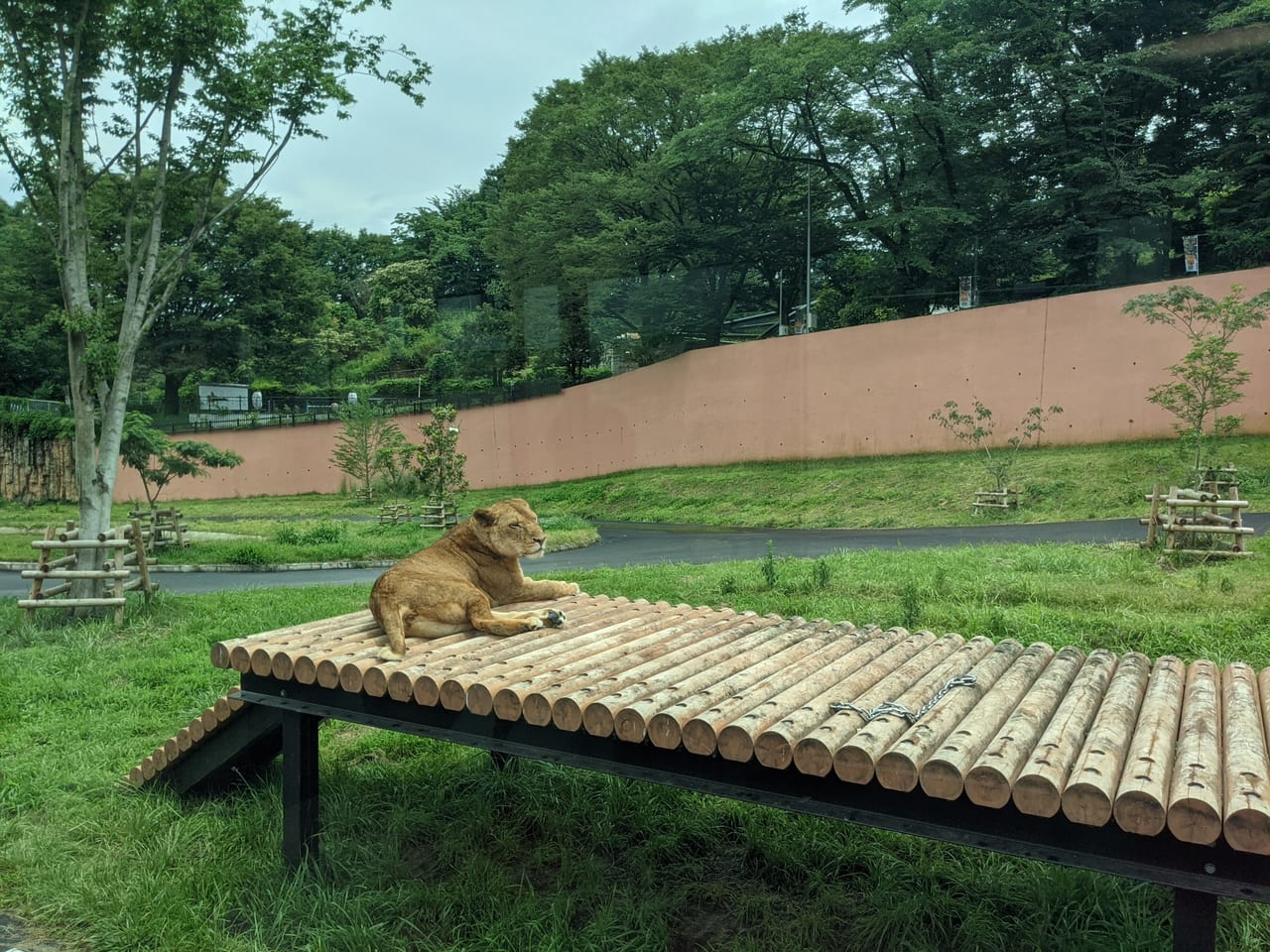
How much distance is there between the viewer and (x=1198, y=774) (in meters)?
1.49

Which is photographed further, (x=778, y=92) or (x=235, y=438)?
(x=778, y=92)

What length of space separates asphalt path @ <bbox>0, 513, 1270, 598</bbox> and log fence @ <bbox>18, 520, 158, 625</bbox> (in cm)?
128

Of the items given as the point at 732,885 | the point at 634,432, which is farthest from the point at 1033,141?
the point at 732,885

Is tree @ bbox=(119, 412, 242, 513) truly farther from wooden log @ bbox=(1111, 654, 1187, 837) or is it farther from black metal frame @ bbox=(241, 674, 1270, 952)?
wooden log @ bbox=(1111, 654, 1187, 837)

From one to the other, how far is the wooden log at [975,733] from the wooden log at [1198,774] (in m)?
0.31

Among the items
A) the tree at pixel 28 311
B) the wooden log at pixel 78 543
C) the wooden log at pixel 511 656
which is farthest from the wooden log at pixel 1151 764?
the tree at pixel 28 311

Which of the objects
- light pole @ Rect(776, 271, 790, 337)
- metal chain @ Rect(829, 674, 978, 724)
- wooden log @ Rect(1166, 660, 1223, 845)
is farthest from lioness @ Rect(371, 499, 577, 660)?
light pole @ Rect(776, 271, 790, 337)

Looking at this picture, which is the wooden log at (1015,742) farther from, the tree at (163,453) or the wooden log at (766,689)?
the tree at (163,453)

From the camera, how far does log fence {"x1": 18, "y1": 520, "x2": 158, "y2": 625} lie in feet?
18.4

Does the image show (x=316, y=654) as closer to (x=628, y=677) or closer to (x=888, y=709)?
(x=628, y=677)

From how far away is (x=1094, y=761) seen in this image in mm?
1553

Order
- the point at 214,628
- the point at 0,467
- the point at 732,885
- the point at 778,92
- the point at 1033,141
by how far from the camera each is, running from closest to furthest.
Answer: the point at 732,885, the point at 214,628, the point at 1033,141, the point at 778,92, the point at 0,467

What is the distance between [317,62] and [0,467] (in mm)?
11938

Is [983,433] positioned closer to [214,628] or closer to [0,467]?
[214,628]
